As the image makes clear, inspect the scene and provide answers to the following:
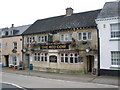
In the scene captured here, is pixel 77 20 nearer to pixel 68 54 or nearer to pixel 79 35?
pixel 79 35

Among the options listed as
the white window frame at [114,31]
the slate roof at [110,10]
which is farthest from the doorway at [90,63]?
the slate roof at [110,10]

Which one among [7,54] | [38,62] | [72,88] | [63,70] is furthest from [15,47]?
[72,88]

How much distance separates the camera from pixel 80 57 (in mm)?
18500

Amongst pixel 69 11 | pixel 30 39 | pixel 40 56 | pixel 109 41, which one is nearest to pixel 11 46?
pixel 30 39

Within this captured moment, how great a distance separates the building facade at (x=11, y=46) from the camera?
25844mm

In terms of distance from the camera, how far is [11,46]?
27.2 metres

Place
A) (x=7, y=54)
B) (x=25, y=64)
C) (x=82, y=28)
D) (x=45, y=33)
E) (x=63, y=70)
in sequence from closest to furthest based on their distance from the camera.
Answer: (x=82, y=28), (x=63, y=70), (x=45, y=33), (x=25, y=64), (x=7, y=54)

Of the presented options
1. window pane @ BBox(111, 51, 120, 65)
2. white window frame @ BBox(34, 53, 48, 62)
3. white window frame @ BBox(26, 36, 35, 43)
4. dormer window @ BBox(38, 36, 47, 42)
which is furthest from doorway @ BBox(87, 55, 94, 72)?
white window frame @ BBox(26, 36, 35, 43)

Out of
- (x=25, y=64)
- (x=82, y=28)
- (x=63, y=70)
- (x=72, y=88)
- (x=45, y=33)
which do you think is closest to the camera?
(x=72, y=88)

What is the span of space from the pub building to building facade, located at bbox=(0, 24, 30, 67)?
1.58m

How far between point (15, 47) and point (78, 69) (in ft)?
43.6

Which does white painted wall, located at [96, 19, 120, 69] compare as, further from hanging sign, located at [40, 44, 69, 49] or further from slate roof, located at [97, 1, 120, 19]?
hanging sign, located at [40, 44, 69, 49]

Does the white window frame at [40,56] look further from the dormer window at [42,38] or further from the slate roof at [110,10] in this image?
the slate roof at [110,10]

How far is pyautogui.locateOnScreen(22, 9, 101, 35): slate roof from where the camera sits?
19.5 m
